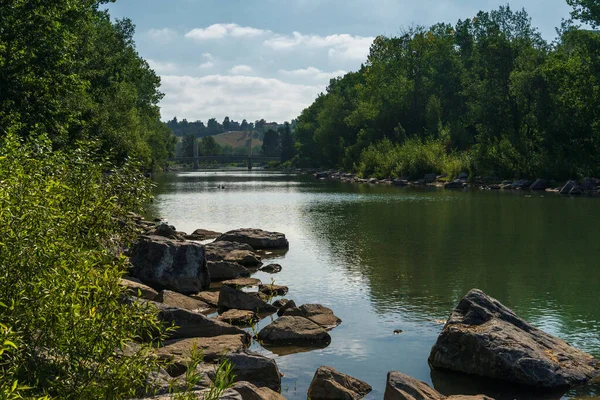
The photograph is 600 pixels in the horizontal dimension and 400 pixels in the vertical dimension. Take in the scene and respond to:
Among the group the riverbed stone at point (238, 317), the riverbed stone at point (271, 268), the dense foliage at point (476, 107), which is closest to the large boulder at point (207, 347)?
the riverbed stone at point (238, 317)

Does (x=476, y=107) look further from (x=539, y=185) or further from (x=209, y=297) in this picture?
(x=209, y=297)

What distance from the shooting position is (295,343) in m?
16.1

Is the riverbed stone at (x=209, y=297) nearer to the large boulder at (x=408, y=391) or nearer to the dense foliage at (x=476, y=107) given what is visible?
the large boulder at (x=408, y=391)

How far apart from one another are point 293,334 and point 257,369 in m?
3.60

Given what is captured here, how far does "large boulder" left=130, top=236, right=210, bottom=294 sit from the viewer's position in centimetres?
2150

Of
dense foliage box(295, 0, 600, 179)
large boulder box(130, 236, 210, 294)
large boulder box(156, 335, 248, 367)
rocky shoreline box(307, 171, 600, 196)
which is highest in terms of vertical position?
dense foliage box(295, 0, 600, 179)

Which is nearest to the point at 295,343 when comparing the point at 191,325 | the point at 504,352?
the point at 191,325

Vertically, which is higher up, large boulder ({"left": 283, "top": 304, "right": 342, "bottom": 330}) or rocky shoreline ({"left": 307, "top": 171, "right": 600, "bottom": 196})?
rocky shoreline ({"left": 307, "top": 171, "right": 600, "bottom": 196})

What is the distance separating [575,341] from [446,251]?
46.7ft

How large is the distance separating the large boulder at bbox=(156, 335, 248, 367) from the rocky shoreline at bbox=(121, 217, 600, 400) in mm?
23

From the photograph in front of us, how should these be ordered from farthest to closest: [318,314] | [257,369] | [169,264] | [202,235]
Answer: [202,235] < [169,264] < [318,314] < [257,369]

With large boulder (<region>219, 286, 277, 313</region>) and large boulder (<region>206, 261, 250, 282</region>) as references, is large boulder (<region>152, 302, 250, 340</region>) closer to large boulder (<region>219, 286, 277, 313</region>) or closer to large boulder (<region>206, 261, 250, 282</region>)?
large boulder (<region>219, 286, 277, 313</region>)

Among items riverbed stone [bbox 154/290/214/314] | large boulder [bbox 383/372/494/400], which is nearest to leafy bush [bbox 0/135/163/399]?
large boulder [bbox 383/372/494/400]

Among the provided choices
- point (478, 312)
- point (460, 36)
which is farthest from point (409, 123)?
point (478, 312)
